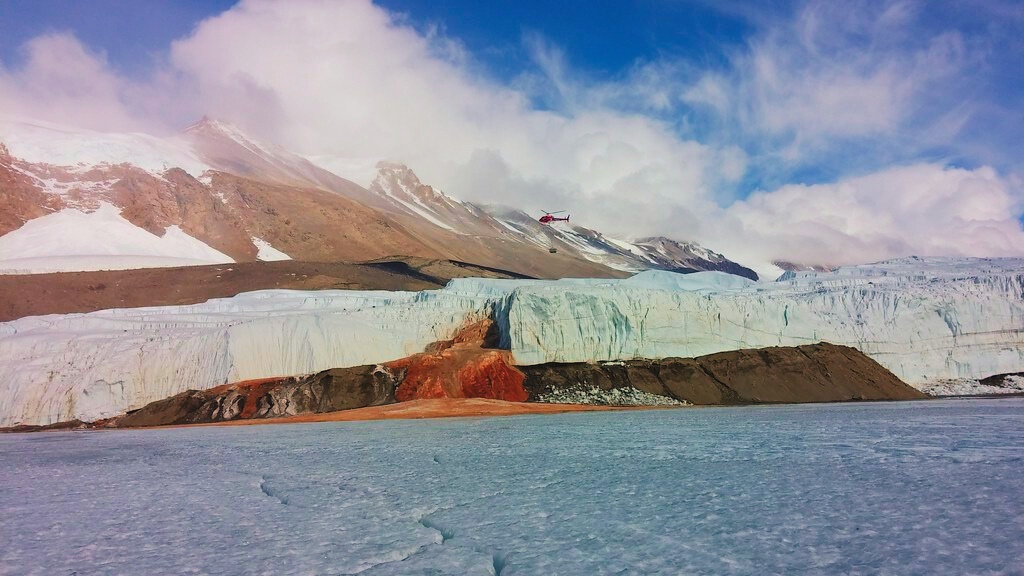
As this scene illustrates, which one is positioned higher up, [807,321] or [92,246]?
[92,246]

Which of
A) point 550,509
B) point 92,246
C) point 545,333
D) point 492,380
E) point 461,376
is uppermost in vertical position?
point 92,246

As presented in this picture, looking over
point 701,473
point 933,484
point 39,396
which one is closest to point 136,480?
point 701,473

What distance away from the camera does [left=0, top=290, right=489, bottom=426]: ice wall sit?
3438 cm

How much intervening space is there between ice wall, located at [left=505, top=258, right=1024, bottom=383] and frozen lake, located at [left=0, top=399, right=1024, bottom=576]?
24077mm

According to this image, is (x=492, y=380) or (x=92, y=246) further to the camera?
(x=92, y=246)

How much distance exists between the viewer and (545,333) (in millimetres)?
40750

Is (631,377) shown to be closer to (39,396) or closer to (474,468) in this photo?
(474,468)

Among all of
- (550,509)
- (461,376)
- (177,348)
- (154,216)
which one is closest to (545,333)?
(461,376)

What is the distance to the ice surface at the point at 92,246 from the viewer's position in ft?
280

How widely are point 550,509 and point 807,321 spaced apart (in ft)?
118

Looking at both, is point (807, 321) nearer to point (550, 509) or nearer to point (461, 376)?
point (461, 376)

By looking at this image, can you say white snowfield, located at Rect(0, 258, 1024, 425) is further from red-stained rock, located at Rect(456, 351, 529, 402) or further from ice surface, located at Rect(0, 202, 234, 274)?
ice surface, located at Rect(0, 202, 234, 274)

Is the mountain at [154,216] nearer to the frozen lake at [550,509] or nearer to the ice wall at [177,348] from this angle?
the ice wall at [177,348]

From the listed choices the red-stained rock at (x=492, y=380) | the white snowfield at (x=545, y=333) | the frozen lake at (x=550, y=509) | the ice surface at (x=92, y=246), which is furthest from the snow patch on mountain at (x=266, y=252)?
the frozen lake at (x=550, y=509)
